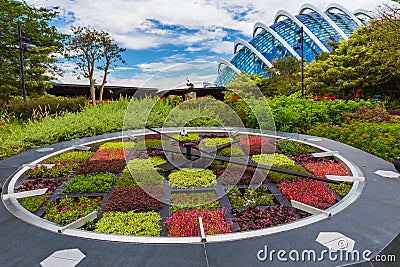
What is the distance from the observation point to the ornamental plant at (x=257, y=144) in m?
4.11

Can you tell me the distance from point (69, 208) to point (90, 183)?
522 mm

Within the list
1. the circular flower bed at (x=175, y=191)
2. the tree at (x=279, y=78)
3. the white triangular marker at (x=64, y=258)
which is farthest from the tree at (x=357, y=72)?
the white triangular marker at (x=64, y=258)

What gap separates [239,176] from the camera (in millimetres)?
3096

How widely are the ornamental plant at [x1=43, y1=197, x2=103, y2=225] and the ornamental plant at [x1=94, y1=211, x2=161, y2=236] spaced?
232 millimetres

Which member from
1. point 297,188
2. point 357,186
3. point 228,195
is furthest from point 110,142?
point 357,186

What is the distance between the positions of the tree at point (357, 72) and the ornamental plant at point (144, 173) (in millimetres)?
14224

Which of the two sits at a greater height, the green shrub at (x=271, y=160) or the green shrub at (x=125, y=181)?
the green shrub at (x=271, y=160)

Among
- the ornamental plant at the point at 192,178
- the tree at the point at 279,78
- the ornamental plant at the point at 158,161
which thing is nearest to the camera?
the ornamental plant at the point at 192,178

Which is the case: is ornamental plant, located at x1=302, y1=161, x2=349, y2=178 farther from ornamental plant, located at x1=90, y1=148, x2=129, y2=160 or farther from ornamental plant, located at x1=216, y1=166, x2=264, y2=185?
ornamental plant, located at x1=90, y1=148, x2=129, y2=160

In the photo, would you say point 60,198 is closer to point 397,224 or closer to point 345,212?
point 345,212

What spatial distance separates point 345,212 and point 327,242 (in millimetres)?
495

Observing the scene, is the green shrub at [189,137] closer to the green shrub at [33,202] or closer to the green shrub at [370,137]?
the green shrub at [33,202]

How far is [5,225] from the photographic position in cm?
200

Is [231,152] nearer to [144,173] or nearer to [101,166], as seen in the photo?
[144,173]
